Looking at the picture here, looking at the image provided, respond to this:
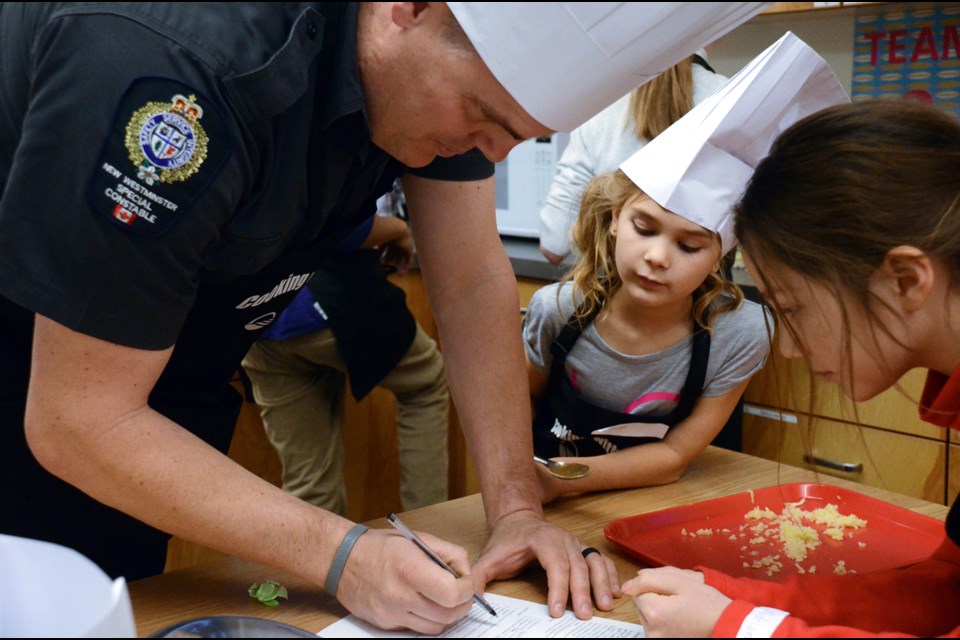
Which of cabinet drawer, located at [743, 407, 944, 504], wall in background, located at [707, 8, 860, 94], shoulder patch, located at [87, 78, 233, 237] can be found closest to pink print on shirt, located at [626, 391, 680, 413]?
cabinet drawer, located at [743, 407, 944, 504]

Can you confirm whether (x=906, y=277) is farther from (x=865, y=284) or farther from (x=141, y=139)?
(x=141, y=139)

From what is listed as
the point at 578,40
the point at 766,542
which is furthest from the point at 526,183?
the point at 578,40

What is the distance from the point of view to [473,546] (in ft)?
3.58

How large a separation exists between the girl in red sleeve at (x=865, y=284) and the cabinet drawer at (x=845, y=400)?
1.13 m

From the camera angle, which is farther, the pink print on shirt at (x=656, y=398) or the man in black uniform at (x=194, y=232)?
the pink print on shirt at (x=656, y=398)

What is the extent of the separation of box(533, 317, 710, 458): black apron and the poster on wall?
140 centimetres

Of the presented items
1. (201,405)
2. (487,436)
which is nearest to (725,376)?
(487,436)

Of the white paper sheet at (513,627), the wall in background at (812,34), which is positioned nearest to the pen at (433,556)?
the white paper sheet at (513,627)

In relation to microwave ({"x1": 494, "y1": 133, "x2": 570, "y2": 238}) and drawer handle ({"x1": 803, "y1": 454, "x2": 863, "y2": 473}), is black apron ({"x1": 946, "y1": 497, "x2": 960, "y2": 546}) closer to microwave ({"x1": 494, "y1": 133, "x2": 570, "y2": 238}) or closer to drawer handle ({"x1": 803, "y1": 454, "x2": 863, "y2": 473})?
drawer handle ({"x1": 803, "y1": 454, "x2": 863, "y2": 473})

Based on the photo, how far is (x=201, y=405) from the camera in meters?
1.14

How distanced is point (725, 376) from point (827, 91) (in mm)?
494

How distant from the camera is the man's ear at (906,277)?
2.87 ft

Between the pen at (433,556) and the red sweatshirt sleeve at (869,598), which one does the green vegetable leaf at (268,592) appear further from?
the red sweatshirt sleeve at (869,598)

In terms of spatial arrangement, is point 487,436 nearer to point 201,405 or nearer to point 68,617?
point 201,405
